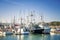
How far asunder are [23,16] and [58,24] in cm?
76

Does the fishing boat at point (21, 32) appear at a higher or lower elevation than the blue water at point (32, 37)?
higher

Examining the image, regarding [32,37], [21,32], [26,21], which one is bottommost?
[32,37]

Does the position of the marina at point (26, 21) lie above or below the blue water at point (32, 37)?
above

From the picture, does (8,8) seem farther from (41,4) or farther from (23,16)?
(41,4)

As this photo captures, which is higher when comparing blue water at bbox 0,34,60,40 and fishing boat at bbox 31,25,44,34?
fishing boat at bbox 31,25,44,34

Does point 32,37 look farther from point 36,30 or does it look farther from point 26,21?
point 26,21

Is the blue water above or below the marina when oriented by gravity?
below

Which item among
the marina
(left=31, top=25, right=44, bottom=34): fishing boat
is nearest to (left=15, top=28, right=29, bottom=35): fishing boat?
the marina

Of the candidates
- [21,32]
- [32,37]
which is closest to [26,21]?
[21,32]

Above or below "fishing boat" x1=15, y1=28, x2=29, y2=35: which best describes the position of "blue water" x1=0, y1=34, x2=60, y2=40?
below

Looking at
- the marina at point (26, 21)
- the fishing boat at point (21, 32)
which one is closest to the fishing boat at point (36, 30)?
the marina at point (26, 21)

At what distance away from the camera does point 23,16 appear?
9.94 ft

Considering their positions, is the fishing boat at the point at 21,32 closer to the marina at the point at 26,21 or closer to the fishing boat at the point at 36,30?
the marina at the point at 26,21

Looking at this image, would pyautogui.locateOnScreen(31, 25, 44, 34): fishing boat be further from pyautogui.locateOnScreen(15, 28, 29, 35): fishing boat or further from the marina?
pyautogui.locateOnScreen(15, 28, 29, 35): fishing boat
